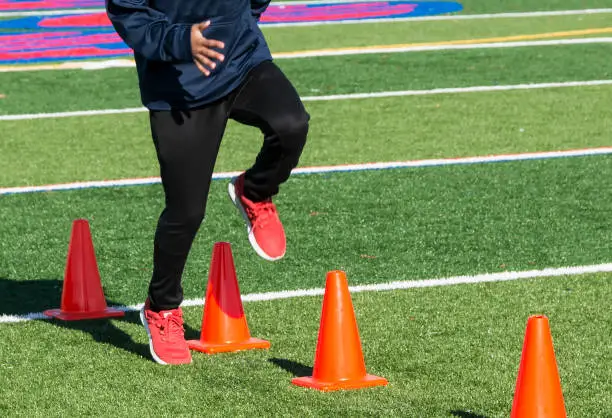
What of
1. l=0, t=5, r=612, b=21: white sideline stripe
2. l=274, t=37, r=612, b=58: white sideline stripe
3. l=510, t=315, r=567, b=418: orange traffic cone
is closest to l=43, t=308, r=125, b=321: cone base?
l=510, t=315, r=567, b=418: orange traffic cone

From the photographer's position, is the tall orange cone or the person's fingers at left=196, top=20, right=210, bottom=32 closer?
the person's fingers at left=196, top=20, right=210, bottom=32

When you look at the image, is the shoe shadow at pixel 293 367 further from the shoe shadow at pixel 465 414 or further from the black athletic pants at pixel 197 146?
the shoe shadow at pixel 465 414

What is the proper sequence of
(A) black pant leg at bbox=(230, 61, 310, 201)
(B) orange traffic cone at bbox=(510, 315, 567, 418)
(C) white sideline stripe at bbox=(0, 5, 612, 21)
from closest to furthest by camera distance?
(B) orange traffic cone at bbox=(510, 315, 567, 418) < (A) black pant leg at bbox=(230, 61, 310, 201) < (C) white sideline stripe at bbox=(0, 5, 612, 21)

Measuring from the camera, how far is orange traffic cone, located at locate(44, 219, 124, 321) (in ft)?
22.5

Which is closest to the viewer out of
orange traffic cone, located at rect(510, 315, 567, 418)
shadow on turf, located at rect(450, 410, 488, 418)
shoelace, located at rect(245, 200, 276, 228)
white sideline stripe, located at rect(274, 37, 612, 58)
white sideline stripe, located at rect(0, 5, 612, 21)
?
orange traffic cone, located at rect(510, 315, 567, 418)

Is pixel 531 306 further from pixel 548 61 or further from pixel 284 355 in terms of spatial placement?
pixel 548 61

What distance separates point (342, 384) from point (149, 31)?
59.5 inches

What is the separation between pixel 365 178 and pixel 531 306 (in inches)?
146

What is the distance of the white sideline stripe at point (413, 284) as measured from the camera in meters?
6.99

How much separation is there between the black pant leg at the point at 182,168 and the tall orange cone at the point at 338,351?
630 millimetres

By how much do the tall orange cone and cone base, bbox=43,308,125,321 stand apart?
1521mm

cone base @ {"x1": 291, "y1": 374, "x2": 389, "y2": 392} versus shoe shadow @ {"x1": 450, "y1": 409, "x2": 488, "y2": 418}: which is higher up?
shoe shadow @ {"x1": 450, "y1": 409, "x2": 488, "y2": 418}

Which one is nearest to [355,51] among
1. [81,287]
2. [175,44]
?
[81,287]

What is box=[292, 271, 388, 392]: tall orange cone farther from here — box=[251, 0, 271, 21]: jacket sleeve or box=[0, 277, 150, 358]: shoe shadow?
box=[251, 0, 271, 21]: jacket sleeve
